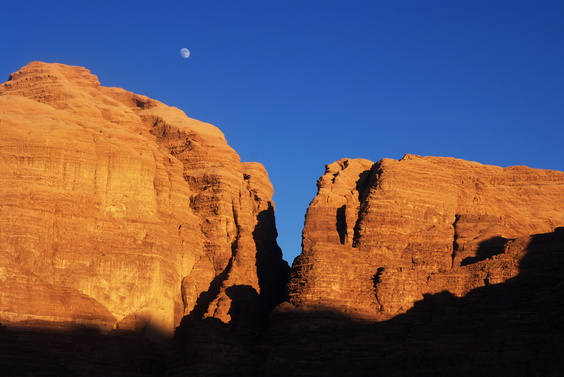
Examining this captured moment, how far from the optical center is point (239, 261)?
109438 millimetres

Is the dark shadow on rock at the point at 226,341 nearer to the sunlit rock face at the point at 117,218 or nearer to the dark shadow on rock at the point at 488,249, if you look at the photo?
the sunlit rock face at the point at 117,218

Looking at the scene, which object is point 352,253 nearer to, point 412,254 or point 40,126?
point 412,254

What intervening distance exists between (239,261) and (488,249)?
69.7 ft

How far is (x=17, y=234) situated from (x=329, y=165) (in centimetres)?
3349

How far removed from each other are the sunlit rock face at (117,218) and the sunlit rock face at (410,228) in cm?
795

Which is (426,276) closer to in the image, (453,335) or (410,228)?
(410,228)

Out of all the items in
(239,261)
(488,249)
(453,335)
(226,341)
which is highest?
(488,249)

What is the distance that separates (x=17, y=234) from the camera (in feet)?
323

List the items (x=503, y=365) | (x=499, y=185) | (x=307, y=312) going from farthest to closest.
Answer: (x=499, y=185), (x=307, y=312), (x=503, y=365)

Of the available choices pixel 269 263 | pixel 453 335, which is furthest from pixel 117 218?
pixel 453 335

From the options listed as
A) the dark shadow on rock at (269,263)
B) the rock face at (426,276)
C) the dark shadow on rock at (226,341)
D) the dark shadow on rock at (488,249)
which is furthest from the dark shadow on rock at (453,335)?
the dark shadow on rock at (269,263)

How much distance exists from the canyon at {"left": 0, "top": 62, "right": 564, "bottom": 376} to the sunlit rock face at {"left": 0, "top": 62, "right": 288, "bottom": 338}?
16 centimetres

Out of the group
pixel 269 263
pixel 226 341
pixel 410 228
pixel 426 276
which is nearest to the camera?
pixel 226 341

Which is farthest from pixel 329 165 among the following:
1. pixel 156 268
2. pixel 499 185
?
pixel 156 268
